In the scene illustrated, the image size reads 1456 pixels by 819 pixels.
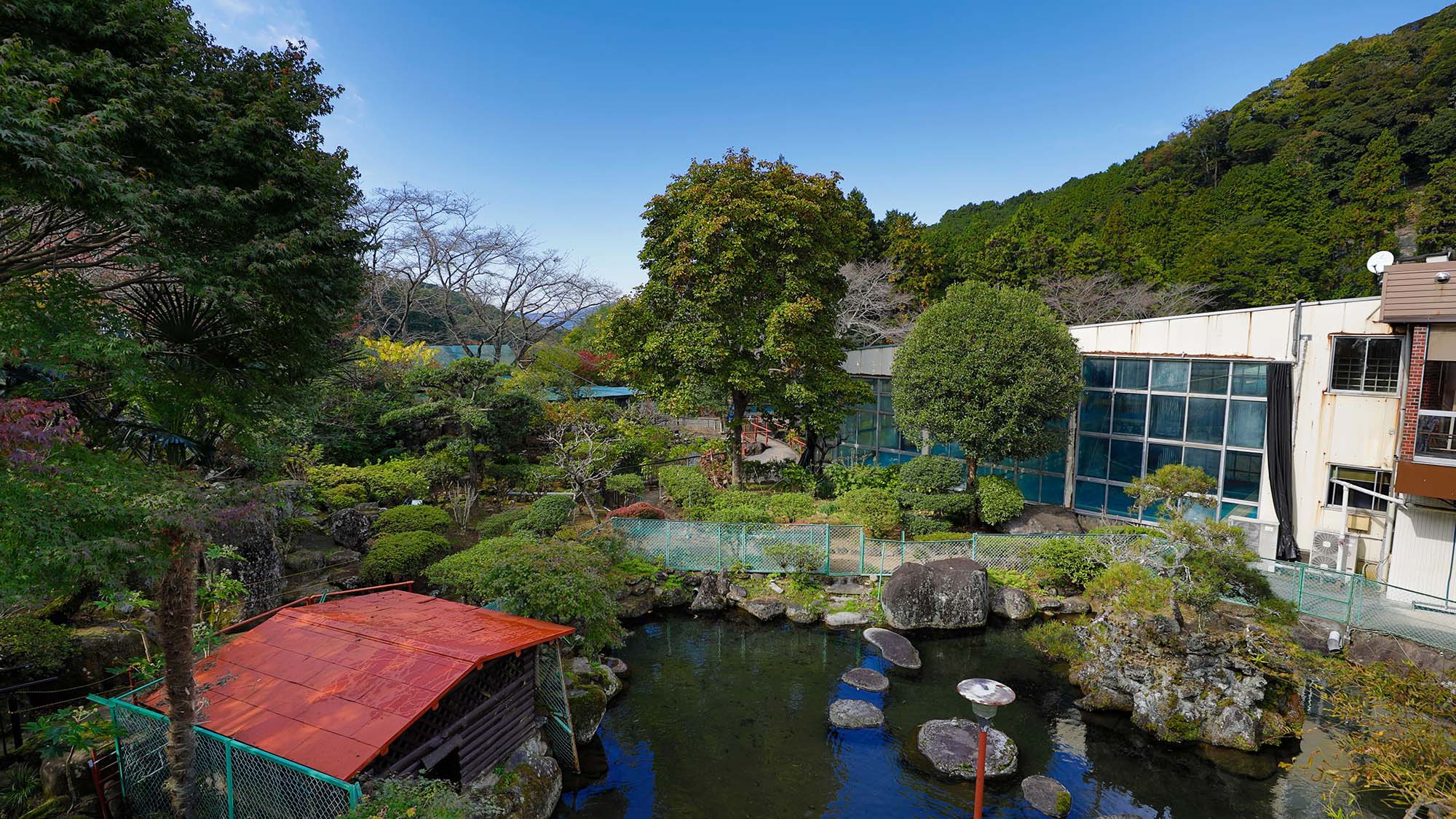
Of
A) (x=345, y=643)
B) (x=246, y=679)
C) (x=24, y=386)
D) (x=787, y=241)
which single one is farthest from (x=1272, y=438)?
(x=24, y=386)

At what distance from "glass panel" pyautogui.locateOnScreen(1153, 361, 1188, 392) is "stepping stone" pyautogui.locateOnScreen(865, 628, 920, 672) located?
9.15 metres

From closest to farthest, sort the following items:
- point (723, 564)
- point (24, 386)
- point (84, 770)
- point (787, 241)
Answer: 1. point (24, 386)
2. point (84, 770)
3. point (723, 564)
4. point (787, 241)

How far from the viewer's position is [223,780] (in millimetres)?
6074

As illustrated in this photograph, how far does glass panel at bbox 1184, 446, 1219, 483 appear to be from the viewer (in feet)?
47.3

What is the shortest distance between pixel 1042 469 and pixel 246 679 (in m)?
17.4

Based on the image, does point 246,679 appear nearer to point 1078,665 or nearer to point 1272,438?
point 1078,665

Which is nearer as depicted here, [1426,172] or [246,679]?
[246,679]

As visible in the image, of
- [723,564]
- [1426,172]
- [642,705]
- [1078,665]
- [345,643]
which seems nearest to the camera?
[345,643]

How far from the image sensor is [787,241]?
1614 cm

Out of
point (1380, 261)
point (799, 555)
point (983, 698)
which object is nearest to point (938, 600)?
point (799, 555)

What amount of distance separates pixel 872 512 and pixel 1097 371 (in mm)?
7311

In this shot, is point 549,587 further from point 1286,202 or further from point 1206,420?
point 1286,202

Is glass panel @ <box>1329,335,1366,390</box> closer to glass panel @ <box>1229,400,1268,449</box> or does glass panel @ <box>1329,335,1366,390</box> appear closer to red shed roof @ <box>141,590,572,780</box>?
glass panel @ <box>1229,400,1268,449</box>

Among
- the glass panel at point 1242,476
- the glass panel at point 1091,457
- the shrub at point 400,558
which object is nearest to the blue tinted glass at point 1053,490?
the glass panel at point 1091,457
